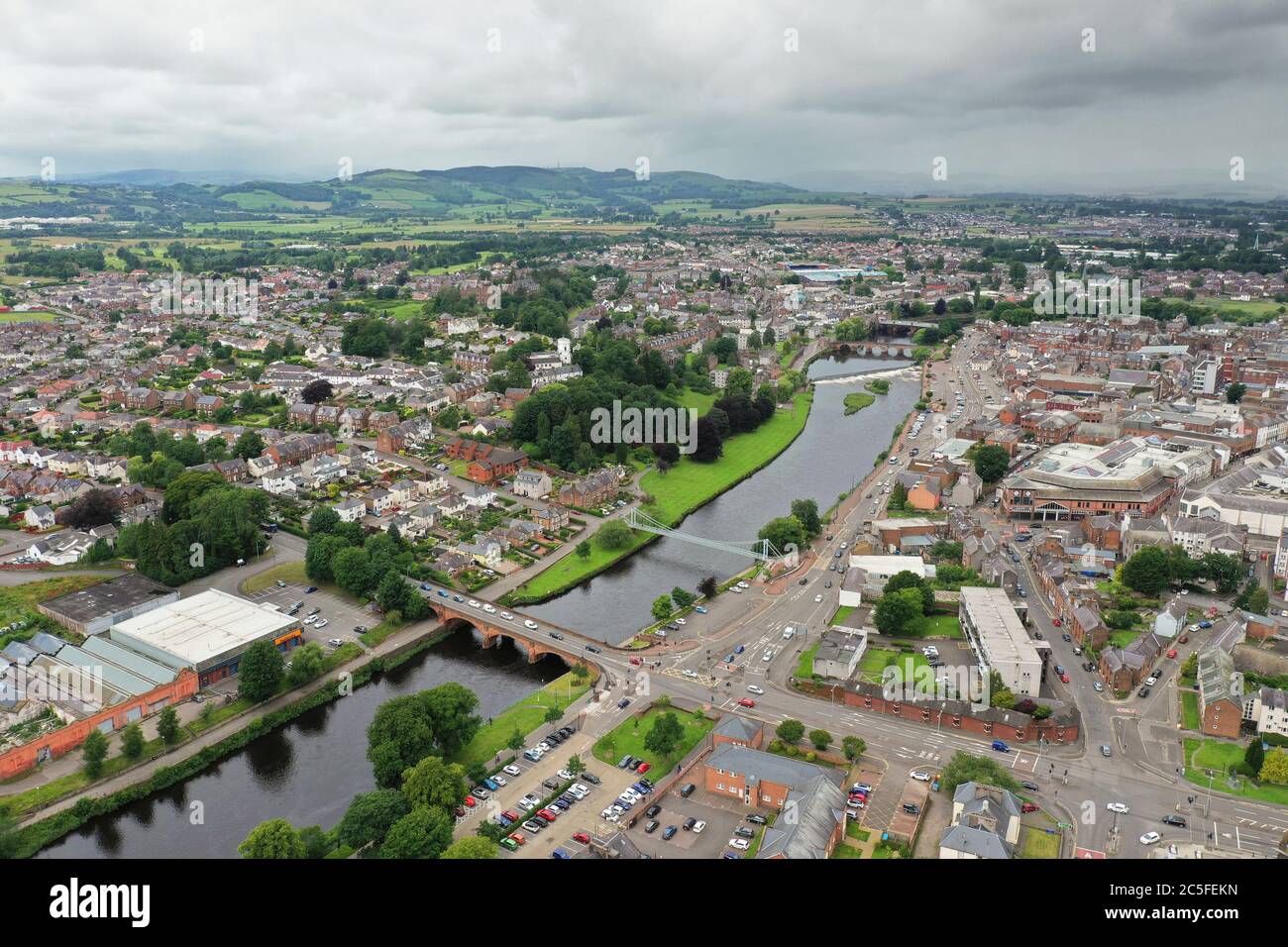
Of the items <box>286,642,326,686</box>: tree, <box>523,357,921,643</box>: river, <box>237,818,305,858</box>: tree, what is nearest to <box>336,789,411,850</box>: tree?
<box>237,818,305,858</box>: tree

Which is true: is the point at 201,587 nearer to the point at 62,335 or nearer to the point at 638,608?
the point at 638,608

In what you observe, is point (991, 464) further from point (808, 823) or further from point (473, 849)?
point (473, 849)

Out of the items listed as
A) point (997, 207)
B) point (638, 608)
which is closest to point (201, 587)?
point (638, 608)

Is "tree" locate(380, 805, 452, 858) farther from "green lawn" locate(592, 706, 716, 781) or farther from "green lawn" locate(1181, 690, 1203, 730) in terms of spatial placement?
"green lawn" locate(1181, 690, 1203, 730)

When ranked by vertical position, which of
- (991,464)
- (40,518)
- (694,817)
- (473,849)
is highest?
(991,464)

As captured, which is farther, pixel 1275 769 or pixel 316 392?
pixel 316 392

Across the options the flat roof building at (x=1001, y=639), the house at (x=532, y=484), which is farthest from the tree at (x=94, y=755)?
the flat roof building at (x=1001, y=639)

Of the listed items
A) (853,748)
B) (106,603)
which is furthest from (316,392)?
(853,748)
